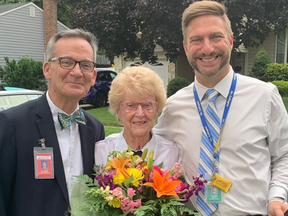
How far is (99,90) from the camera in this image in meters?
16.7

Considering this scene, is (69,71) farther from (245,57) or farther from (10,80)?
(245,57)

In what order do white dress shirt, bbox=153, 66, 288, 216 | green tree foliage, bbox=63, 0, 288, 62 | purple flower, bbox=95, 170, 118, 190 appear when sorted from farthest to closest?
green tree foliage, bbox=63, 0, 288, 62, white dress shirt, bbox=153, 66, 288, 216, purple flower, bbox=95, 170, 118, 190

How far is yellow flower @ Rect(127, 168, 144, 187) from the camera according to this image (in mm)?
1808

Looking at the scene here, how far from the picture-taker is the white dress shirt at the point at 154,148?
8.11ft

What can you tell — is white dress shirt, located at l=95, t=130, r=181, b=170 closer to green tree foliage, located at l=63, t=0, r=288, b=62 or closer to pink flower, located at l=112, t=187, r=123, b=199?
pink flower, located at l=112, t=187, r=123, b=199

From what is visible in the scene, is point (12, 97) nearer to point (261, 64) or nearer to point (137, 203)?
point (137, 203)

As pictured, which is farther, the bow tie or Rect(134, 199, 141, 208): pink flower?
the bow tie

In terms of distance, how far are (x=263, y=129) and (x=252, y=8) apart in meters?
11.0

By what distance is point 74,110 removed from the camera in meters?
2.49

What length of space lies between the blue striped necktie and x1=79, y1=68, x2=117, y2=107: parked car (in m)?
13.9

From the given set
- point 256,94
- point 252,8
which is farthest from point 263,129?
point 252,8

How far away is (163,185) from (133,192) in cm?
18

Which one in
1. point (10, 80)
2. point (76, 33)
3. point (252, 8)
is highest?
point (252, 8)

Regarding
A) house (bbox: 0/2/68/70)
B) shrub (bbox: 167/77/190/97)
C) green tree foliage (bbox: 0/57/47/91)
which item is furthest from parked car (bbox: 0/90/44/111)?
house (bbox: 0/2/68/70)
